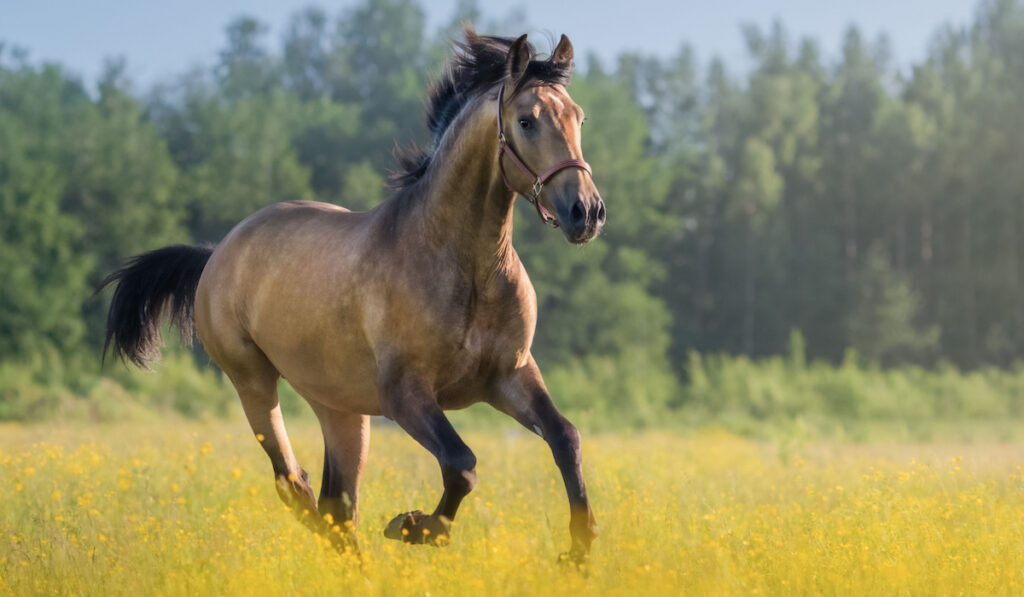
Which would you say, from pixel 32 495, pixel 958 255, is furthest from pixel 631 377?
pixel 32 495

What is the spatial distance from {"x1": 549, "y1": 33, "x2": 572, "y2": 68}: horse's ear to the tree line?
101 ft

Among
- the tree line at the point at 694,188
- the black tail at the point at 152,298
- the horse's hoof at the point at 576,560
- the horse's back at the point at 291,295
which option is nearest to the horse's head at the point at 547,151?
the horse's back at the point at 291,295

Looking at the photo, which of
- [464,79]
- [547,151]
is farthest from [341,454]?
[547,151]

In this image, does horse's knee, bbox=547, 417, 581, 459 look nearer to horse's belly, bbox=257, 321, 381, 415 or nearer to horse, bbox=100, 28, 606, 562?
horse, bbox=100, 28, 606, 562

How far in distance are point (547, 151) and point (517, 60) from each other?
0.59 m

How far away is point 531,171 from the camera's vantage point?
5.19 metres

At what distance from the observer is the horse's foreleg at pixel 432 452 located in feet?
16.7

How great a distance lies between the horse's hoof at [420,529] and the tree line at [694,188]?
31.0m

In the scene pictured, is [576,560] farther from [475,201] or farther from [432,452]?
[475,201]

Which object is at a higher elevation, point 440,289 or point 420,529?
point 440,289

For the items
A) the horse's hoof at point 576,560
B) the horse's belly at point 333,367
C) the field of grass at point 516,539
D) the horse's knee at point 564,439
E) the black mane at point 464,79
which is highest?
the black mane at point 464,79

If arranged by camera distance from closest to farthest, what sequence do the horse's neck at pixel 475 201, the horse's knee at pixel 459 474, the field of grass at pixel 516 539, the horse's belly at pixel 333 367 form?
1. the field of grass at pixel 516 539
2. the horse's knee at pixel 459 474
3. the horse's neck at pixel 475 201
4. the horse's belly at pixel 333 367

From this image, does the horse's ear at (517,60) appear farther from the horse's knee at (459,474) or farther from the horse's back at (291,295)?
the horse's knee at (459,474)

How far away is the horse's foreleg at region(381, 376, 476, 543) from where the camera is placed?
16.7ft
